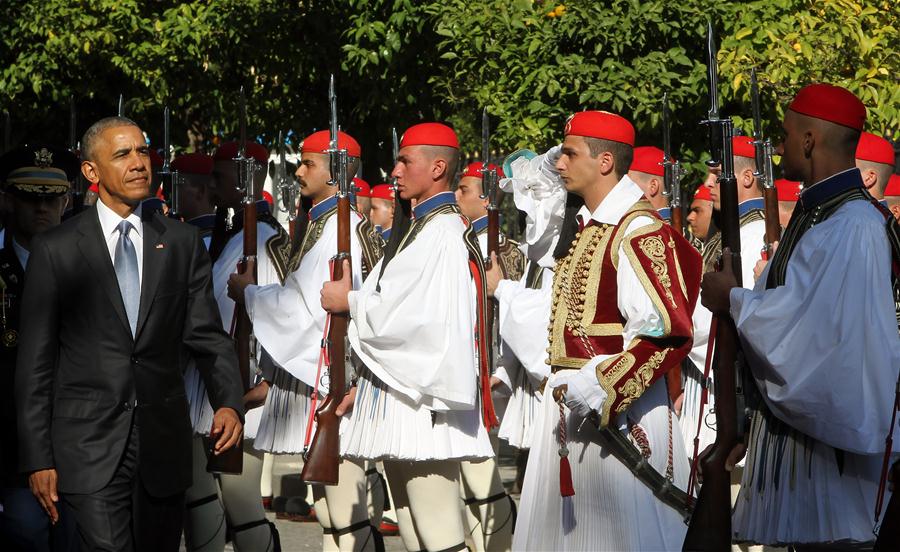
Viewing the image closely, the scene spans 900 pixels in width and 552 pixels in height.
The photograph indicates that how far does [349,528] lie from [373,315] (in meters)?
1.34

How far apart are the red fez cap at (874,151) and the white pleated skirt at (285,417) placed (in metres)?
3.12

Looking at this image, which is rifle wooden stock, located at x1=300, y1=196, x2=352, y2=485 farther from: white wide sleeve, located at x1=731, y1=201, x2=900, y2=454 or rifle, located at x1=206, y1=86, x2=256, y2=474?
white wide sleeve, located at x1=731, y1=201, x2=900, y2=454

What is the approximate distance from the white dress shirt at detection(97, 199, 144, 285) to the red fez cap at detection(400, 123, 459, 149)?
2.00 metres

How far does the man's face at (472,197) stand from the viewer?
11133 mm

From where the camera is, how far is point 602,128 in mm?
6090

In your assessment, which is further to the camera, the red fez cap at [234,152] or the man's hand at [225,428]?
the red fez cap at [234,152]

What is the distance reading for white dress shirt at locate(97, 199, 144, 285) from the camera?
549cm

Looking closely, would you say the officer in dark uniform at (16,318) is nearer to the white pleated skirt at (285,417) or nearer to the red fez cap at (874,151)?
the white pleated skirt at (285,417)

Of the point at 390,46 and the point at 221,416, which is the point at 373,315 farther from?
the point at 390,46

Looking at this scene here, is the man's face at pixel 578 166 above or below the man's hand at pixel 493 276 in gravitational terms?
above

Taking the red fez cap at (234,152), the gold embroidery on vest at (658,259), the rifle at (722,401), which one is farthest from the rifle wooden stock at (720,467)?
the red fez cap at (234,152)

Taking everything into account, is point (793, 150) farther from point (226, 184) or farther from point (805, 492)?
point (226, 184)

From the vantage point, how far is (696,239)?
9547 millimetres

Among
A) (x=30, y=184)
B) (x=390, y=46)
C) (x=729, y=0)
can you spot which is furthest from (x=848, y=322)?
(x=390, y=46)
